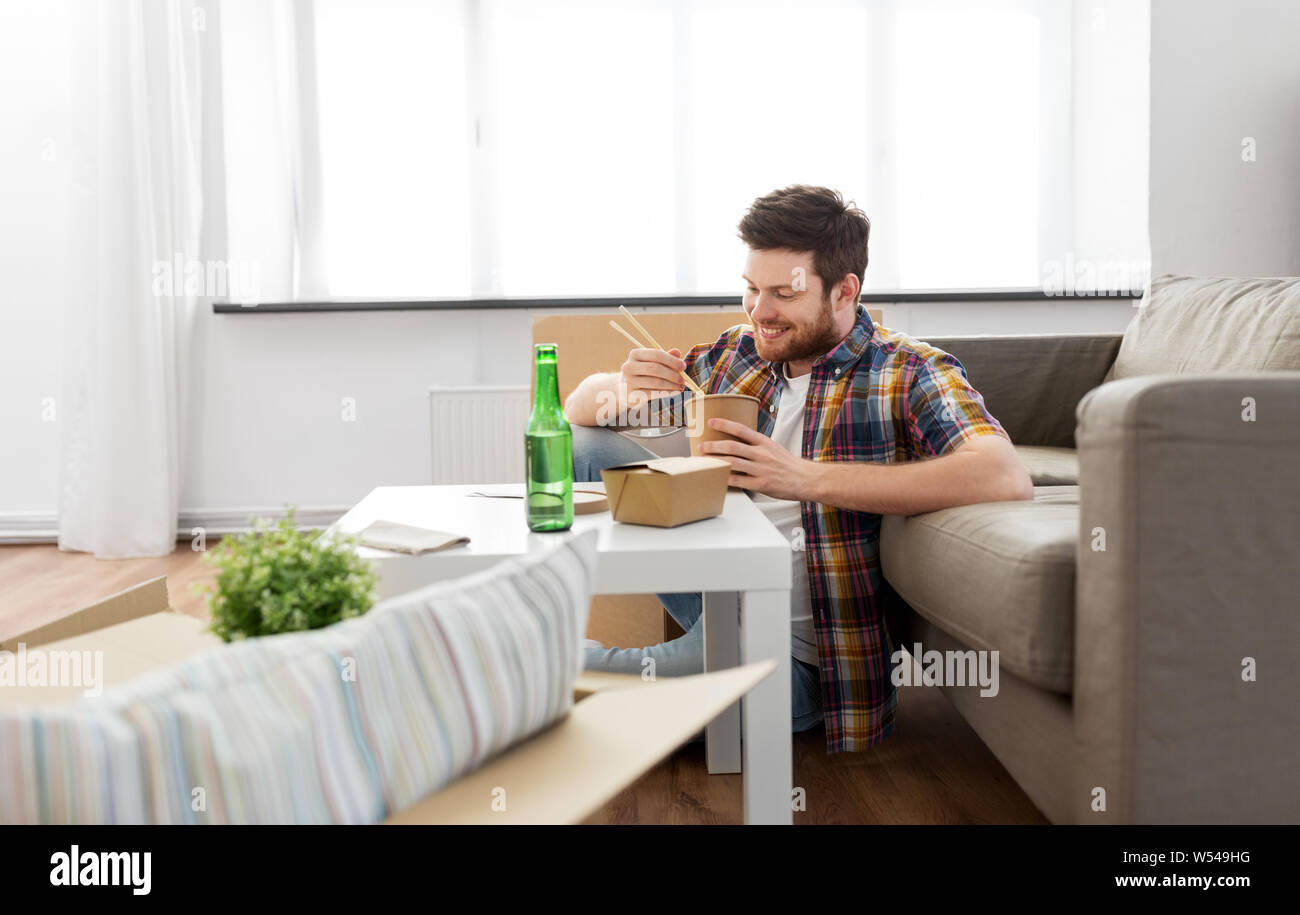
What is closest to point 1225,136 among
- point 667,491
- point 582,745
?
point 667,491

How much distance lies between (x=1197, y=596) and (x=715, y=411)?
67cm

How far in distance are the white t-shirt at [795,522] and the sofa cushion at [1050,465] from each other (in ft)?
1.48

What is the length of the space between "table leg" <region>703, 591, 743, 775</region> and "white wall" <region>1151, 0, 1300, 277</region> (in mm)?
2607

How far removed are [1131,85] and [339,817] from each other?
12.4 ft

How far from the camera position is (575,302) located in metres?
3.56

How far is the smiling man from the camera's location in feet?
5.15

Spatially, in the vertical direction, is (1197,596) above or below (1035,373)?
below

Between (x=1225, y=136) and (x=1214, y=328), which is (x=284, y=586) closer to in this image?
(x=1214, y=328)

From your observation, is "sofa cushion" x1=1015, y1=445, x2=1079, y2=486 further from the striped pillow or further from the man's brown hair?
the striped pillow

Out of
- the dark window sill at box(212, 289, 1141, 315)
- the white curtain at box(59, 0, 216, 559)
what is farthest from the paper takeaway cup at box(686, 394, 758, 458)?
the white curtain at box(59, 0, 216, 559)

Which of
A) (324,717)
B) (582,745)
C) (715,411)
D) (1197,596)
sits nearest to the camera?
(324,717)

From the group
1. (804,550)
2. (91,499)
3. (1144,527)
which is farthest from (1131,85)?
(91,499)
